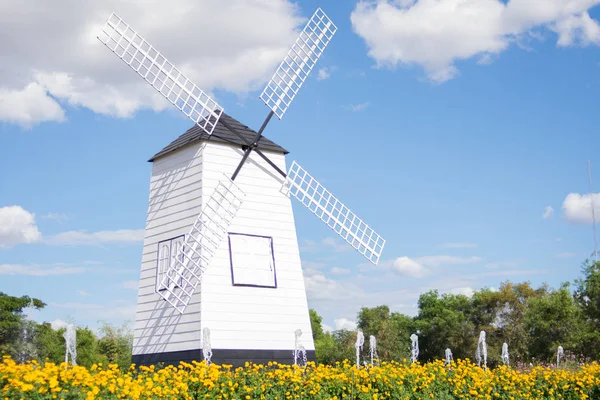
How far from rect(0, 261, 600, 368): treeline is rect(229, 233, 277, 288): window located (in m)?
19.7

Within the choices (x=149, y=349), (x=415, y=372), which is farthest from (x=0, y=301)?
(x=415, y=372)

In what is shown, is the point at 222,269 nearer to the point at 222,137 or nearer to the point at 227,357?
the point at 227,357

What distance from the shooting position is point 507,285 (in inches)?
1592

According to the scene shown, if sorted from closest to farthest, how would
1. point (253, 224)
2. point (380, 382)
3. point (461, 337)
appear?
point (380, 382) → point (253, 224) → point (461, 337)

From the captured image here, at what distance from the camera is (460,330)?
39906mm

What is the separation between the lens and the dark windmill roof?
1470 cm

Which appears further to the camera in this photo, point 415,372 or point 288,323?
point 288,323

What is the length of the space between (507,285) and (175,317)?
101ft

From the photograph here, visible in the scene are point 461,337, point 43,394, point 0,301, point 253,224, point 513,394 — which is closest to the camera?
point 43,394

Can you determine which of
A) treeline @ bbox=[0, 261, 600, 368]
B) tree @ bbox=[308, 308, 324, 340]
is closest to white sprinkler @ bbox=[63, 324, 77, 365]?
treeline @ bbox=[0, 261, 600, 368]

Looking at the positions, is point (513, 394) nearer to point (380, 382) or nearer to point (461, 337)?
point (380, 382)

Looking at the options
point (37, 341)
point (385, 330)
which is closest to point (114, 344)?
point (37, 341)

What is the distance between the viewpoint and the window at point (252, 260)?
14083 mm

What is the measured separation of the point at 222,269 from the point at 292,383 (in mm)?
4896
